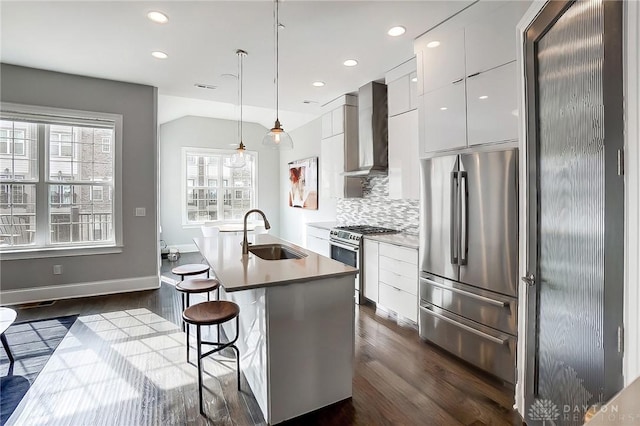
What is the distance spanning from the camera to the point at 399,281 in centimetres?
324

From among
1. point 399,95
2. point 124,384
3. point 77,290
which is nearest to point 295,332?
point 124,384

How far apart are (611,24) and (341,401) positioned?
2.28m

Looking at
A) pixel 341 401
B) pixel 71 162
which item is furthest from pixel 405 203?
pixel 71 162

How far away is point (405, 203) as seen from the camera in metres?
3.99

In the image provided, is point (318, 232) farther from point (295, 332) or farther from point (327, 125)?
point (295, 332)

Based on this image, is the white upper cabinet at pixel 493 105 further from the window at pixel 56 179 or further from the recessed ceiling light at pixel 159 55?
the window at pixel 56 179

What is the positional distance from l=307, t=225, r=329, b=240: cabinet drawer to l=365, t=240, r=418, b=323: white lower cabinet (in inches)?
49.7

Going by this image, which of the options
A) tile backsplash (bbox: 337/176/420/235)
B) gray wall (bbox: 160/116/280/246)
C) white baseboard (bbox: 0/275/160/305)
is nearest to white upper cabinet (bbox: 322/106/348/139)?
tile backsplash (bbox: 337/176/420/235)

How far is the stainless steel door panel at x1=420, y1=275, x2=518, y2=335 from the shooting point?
217cm

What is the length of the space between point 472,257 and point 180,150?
6.87 meters

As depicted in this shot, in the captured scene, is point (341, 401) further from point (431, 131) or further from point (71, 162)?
point (71, 162)

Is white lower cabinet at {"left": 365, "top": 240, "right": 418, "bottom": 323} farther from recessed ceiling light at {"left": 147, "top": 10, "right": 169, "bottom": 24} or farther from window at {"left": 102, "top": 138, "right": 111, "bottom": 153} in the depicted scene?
window at {"left": 102, "top": 138, "right": 111, "bottom": 153}

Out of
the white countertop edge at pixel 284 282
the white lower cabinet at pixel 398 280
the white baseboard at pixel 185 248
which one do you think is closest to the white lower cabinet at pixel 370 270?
the white lower cabinet at pixel 398 280

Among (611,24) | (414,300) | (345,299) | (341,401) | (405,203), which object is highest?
(611,24)
